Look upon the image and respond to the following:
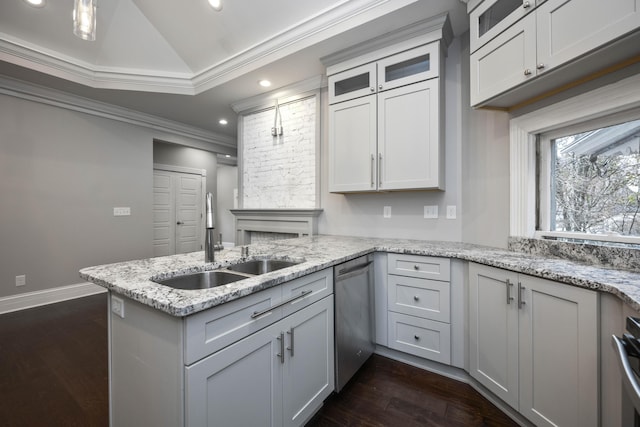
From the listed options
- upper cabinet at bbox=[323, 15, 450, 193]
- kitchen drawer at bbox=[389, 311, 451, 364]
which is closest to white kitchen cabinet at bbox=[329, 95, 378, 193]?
upper cabinet at bbox=[323, 15, 450, 193]

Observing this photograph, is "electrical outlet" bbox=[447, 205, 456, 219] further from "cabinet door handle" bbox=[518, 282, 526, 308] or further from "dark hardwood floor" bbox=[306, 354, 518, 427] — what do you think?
"dark hardwood floor" bbox=[306, 354, 518, 427]

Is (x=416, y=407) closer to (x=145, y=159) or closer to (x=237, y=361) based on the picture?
(x=237, y=361)

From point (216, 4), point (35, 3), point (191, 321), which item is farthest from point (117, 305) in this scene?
point (35, 3)

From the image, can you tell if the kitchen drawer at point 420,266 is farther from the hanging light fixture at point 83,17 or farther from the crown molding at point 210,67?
the hanging light fixture at point 83,17

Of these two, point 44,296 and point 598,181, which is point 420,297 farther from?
point 44,296

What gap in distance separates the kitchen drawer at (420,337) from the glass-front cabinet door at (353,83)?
206cm

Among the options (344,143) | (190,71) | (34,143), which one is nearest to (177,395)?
(344,143)

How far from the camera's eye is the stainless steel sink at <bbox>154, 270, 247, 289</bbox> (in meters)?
1.39

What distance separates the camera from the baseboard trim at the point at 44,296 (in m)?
3.24

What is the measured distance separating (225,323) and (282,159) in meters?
2.76

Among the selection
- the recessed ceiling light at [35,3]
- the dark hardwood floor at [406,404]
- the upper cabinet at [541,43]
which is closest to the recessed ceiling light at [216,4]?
the recessed ceiling light at [35,3]

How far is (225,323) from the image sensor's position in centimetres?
101

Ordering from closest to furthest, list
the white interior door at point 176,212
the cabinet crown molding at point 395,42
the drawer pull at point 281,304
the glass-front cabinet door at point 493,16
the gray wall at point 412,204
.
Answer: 1. the drawer pull at point 281,304
2. the glass-front cabinet door at point 493,16
3. the cabinet crown molding at point 395,42
4. the gray wall at point 412,204
5. the white interior door at point 176,212

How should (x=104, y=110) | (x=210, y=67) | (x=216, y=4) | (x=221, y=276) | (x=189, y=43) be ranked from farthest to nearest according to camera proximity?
(x=104, y=110) → (x=210, y=67) → (x=189, y=43) → (x=216, y=4) → (x=221, y=276)
